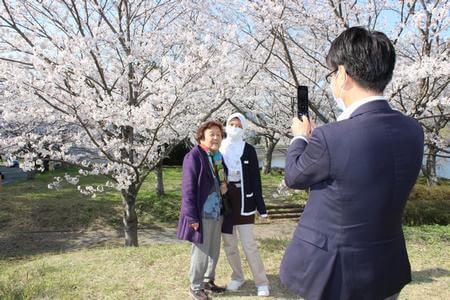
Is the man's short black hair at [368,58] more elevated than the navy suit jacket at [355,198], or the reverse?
the man's short black hair at [368,58]

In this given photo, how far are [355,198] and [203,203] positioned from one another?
232 centimetres

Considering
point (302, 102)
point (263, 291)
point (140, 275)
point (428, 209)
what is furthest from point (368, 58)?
point (428, 209)

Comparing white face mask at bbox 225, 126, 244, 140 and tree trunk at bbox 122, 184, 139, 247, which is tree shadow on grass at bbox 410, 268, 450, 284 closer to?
white face mask at bbox 225, 126, 244, 140

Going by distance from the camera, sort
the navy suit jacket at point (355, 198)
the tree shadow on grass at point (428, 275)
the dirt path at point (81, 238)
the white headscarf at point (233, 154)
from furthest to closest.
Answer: the dirt path at point (81, 238)
the tree shadow on grass at point (428, 275)
the white headscarf at point (233, 154)
the navy suit jacket at point (355, 198)

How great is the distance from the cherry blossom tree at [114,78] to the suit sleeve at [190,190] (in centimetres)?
241

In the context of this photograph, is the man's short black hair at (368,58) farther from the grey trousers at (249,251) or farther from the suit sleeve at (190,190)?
the grey trousers at (249,251)

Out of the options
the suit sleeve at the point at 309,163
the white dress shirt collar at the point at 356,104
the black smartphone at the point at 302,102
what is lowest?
the suit sleeve at the point at 309,163

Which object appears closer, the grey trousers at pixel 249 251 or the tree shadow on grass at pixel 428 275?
the grey trousers at pixel 249 251

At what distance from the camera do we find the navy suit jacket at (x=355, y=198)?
1.41m

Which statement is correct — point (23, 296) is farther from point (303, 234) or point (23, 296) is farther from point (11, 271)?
point (303, 234)

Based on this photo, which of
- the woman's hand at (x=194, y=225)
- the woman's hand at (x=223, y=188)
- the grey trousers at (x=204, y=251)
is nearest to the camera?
the woman's hand at (x=194, y=225)

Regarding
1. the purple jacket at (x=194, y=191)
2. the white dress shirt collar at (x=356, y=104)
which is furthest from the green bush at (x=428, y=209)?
the white dress shirt collar at (x=356, y=104)

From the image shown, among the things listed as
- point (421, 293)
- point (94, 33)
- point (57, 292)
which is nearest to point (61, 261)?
point (57, 292)

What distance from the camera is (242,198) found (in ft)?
12.7
